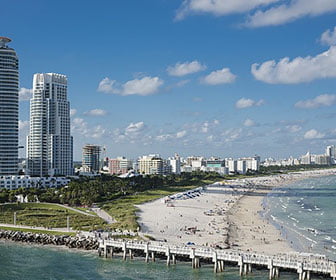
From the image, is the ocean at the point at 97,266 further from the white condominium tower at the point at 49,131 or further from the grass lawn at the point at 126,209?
the white condominium tower at the point at 49,131

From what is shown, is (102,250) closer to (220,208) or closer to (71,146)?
(220,208)

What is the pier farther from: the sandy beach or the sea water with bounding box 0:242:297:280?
the sandy beach

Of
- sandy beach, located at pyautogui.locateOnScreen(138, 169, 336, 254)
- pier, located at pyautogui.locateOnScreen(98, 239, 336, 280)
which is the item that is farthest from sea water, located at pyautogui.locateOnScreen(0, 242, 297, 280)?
sandy beach, located at pyautogui.locateOnScreen(138, 169, 336, 254)

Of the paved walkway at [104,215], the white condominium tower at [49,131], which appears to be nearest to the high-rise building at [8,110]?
the white condominium tower at [49,131]

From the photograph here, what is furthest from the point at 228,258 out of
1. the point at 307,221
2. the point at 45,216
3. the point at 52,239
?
the point at 45,216

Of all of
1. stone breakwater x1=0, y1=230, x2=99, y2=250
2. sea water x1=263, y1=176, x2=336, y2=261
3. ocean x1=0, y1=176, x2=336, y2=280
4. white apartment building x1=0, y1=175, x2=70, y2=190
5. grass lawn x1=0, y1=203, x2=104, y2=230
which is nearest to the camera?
ocean x1=0, y1=176, x2=336, y2=280

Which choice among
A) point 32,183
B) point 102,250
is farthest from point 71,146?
point 102,250
